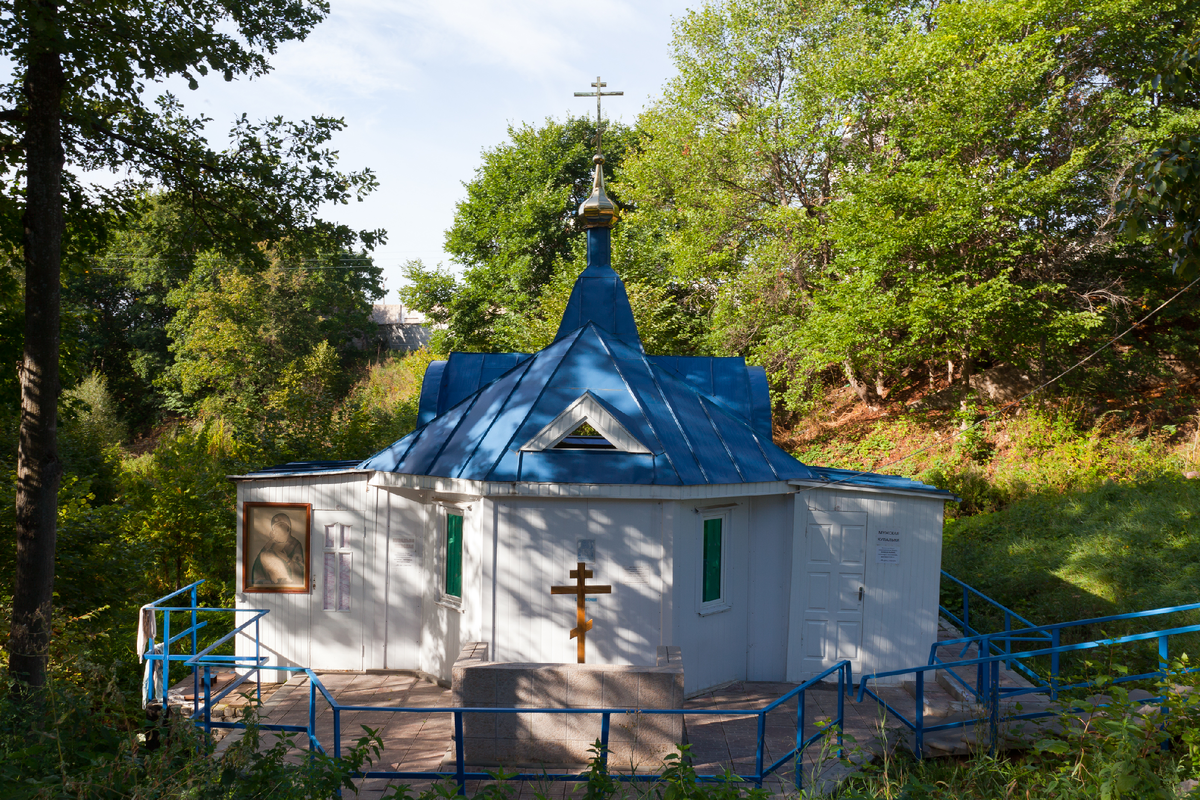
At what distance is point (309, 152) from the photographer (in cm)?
1007

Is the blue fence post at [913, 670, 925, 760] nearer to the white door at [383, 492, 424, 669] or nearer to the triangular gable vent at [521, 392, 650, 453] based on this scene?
the triangular gable vent at [521, 392, 650, 453]

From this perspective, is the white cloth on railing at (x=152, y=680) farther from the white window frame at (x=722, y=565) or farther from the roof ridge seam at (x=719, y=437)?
the roof ridge seam at (x=719, y=437)

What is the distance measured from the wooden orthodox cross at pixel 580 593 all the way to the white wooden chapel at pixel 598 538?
0.11 m

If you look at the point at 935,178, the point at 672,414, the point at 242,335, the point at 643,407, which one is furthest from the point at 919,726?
the point at 242,335

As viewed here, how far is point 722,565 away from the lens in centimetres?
927

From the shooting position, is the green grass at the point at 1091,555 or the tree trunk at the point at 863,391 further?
the tree trunk at the point at 863,391

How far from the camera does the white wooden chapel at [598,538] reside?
8312 mm

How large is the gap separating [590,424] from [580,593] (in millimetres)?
1858

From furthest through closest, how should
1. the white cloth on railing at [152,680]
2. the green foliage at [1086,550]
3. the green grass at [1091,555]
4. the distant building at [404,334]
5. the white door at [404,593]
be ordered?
1. the distant building at [404,334]
2. the green foliage at [1086,550]
3. the green grass at [1091,555]
4. the white door at [404,593]
5. the white cloth on railing at [152,680]

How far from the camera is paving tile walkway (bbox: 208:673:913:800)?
22.9ft

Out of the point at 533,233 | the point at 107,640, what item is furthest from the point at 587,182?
the point at 107,640

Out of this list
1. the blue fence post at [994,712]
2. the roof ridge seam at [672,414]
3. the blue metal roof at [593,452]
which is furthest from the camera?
the roof ridge seam at [672,414]

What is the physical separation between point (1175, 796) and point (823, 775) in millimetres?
2793

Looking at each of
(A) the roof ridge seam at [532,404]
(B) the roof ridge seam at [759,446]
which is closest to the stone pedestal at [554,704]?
(A) the roof ridge seam at [532,404]
